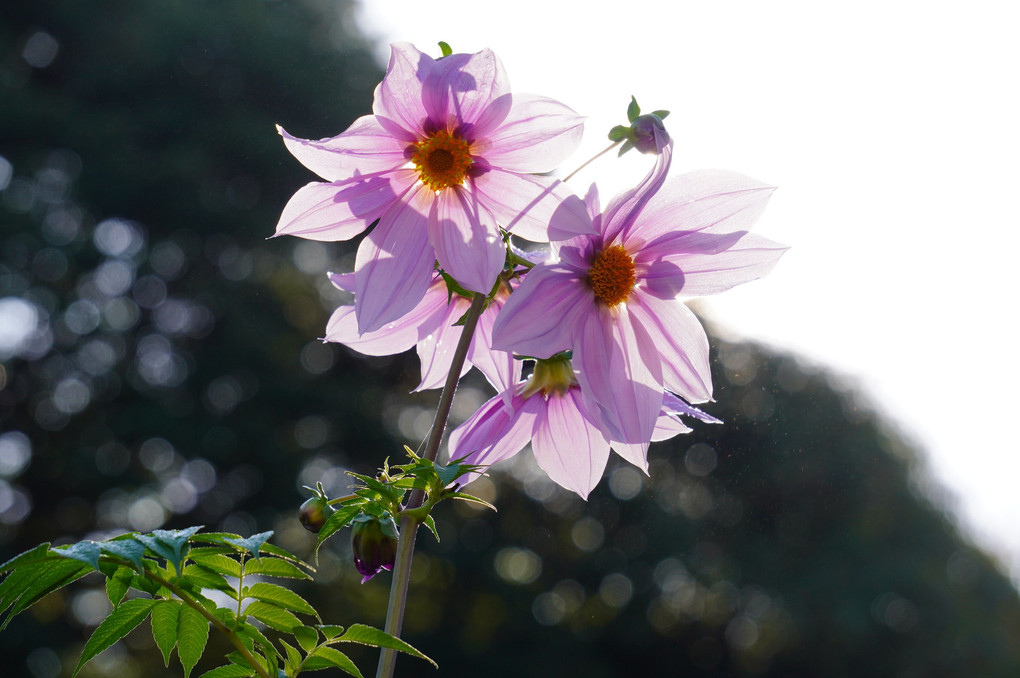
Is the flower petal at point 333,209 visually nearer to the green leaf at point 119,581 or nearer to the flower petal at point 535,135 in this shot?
the flower petal at point 535,135

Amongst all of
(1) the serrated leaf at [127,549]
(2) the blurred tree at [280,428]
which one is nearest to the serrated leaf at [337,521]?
(1) the serrated leaf at [127,549]

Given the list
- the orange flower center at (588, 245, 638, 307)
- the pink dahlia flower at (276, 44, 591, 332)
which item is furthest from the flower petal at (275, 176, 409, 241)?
the orange flower center at (588, 245, 638, 307)

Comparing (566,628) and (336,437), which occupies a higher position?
(336,437)

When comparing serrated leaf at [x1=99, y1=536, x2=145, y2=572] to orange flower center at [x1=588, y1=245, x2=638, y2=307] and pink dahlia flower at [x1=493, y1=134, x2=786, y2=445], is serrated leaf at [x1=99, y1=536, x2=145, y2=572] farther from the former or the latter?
orange flower center at [x1=588, y1=245, x2=638, y2=307]

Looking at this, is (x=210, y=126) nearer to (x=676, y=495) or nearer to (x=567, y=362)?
(x=676, y=495)

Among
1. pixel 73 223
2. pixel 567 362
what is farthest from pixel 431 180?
pixel 73 223

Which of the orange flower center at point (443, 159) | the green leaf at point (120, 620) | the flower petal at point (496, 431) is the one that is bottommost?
the green leaf at point (120, 620)

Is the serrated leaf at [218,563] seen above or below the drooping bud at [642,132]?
below
